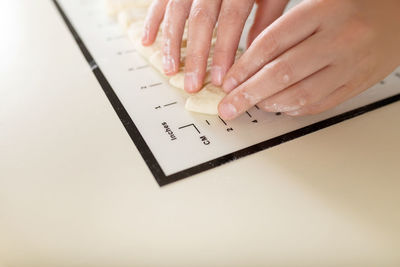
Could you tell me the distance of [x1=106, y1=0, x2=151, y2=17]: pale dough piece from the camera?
→ 1.10 meters

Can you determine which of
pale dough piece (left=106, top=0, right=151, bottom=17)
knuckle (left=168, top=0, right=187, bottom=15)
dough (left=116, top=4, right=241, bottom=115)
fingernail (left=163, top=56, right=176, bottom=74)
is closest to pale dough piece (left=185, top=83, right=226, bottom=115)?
dough (left=116, top=4, right=241, bottom=115)

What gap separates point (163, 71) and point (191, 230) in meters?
0.46

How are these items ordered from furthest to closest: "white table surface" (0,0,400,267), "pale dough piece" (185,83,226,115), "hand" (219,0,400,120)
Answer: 1. "pale dough piece" (185,83,226,115)
2. "hand" (219,0,400,120)
3. "white table surface" (0,0,400,267)

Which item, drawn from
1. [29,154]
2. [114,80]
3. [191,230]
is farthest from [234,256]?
[114,80]

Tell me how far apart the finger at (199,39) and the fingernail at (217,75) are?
0.02 metres

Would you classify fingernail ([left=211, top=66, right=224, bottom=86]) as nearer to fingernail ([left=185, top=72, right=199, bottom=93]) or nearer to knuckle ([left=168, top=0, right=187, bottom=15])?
fingernail ([left=185, top=72, right=199, bottom=93])

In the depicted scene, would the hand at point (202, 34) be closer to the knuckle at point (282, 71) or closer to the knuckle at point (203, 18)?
the knuckle at point (203, 18)

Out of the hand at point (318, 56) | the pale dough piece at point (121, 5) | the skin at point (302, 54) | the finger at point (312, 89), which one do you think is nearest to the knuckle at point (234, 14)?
the skin at point (302, 54)

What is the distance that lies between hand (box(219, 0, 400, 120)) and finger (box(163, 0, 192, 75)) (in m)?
0.18

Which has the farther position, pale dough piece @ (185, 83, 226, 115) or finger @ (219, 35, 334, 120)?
pale dough piece @ (185, 83, 226, 115)

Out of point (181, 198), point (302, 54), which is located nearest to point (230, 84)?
point (302, 54)

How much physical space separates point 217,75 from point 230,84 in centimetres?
6

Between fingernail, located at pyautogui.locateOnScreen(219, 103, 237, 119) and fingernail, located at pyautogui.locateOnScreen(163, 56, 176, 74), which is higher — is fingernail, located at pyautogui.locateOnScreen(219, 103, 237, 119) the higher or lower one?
the lower one

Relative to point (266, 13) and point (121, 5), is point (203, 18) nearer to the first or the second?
point (266, 13)
